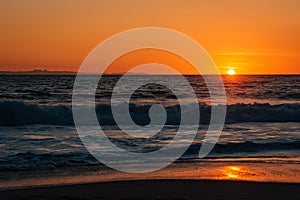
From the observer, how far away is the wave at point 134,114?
2330 centimetres

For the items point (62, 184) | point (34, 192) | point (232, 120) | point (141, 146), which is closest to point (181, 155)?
point (141, 146)

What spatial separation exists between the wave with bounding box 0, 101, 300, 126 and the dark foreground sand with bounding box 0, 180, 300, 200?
45.8 feet

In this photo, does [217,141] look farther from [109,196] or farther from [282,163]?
[109,196]

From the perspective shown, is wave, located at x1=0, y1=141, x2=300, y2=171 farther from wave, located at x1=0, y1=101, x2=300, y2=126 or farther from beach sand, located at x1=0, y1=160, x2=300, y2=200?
wave, located at x1=0, y1=101, x2=300, y2=126

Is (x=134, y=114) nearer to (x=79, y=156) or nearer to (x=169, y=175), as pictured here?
(x=79, y=156)

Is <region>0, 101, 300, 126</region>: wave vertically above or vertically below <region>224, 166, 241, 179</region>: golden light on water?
above

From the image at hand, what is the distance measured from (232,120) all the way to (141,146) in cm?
1266

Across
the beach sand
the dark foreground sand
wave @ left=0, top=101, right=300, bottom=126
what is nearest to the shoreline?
the beach sand

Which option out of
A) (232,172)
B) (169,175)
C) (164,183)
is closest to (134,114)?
(232,172)

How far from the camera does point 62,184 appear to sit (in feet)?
27.8

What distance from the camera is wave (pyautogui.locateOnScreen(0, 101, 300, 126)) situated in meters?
23.3

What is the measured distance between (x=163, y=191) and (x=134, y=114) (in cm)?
1859

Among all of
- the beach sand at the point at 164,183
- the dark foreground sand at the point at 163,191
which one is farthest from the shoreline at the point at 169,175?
the dark foreground sand at the point at 163,191

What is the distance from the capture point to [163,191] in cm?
800
